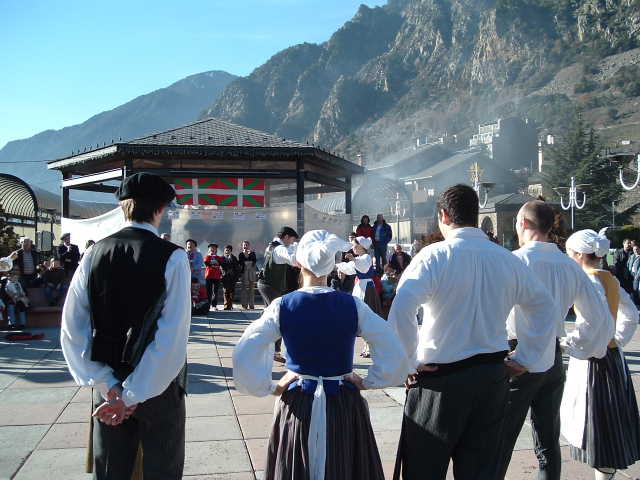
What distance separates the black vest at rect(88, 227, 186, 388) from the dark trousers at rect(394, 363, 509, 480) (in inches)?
52.6

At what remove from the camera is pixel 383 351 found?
9.11ft

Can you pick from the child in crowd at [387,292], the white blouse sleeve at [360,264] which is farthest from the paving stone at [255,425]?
the child in crowd at [387,292]

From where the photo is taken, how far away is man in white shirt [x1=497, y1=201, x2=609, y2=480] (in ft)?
11.1

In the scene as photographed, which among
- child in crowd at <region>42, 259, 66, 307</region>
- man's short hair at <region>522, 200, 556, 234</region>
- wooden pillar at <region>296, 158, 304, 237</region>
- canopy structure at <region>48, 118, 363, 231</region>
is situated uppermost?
canopy structure at <region>48, 118, 363, 231</region>

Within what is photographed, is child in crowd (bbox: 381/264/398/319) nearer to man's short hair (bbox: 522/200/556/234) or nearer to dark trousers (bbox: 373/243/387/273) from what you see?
dark trousers (bbox: 373/243/387/273)

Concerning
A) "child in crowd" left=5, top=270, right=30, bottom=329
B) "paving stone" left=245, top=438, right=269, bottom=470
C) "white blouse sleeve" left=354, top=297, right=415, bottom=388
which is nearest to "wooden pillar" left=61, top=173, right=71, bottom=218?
"child in crowd" left=5, top=270, right=30, bottom=329

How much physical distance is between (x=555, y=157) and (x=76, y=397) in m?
62.0

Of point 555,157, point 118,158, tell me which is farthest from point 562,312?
point 555,157

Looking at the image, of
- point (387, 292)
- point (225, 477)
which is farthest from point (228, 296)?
point (225, 477)

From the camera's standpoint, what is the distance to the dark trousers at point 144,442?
8.88 ft

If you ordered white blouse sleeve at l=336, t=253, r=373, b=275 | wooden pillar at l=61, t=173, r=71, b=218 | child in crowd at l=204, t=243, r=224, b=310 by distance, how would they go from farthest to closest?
wooden pillar at l=61, t=173, r=71, b=218, child in crowd at l=204, t=243, r=224, b=310, white blouse sleeve at l=336, t=253, r=373, b=275

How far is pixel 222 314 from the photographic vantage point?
1366 cm

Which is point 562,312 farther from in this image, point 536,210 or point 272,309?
point 272,309

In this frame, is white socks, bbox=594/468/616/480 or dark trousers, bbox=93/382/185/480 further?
white socks, bbox=594/468/616/480
